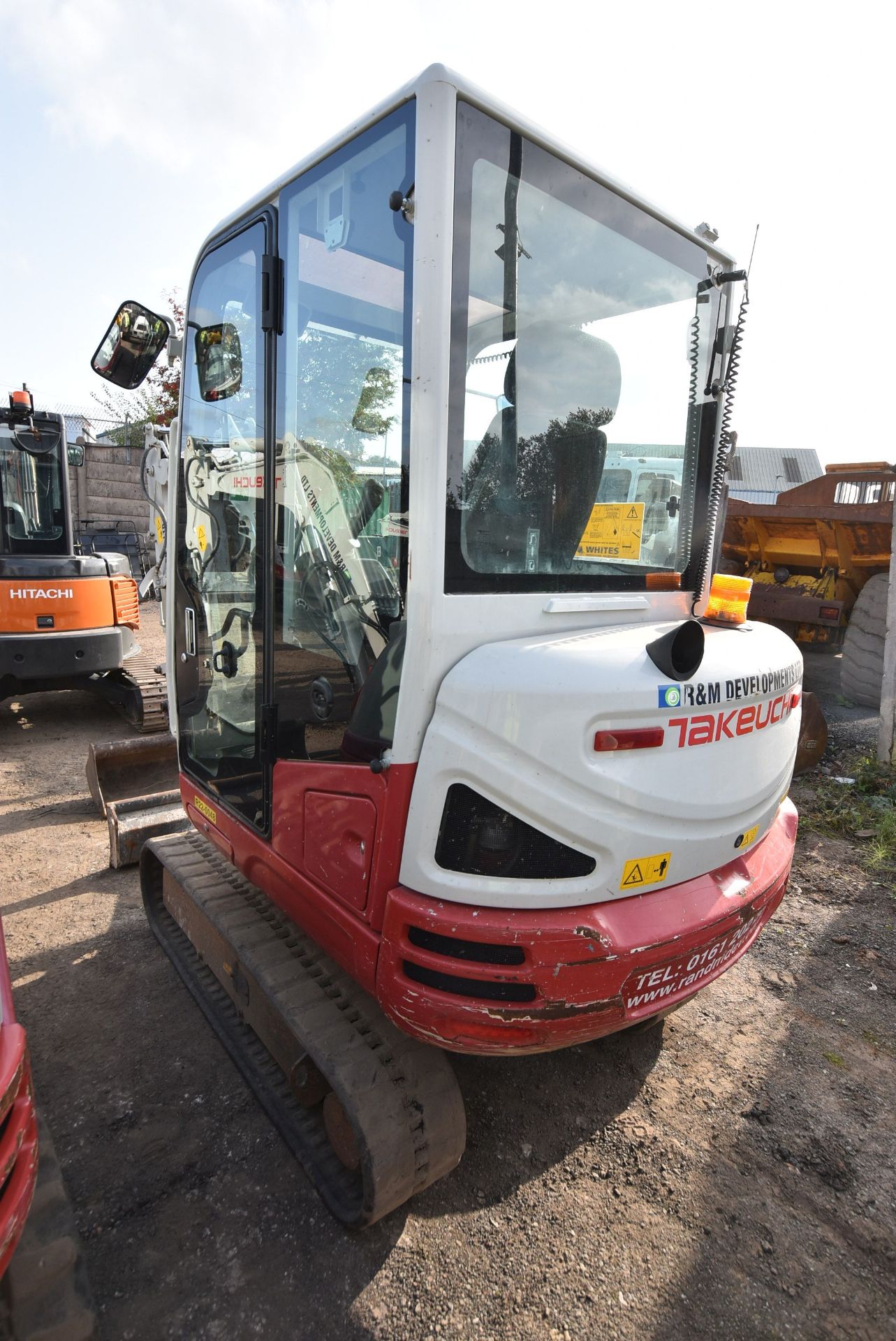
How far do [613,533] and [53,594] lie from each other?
5132 millimetres

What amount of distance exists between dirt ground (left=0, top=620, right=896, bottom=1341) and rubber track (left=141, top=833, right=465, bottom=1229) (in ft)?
0.31

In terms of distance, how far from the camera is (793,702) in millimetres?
2246

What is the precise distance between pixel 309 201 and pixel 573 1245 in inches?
113

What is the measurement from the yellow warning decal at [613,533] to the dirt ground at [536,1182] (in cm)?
179

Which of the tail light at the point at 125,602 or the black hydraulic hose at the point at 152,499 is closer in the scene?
the black hydraulic hose at the point at 152,499

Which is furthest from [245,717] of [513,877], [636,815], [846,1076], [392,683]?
[846,1076]

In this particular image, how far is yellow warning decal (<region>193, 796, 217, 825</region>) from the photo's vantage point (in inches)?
109

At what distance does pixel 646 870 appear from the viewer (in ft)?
5.89

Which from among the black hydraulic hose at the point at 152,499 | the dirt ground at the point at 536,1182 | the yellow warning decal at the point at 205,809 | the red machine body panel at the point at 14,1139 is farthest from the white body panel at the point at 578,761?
the black hydraulic hose at the point at 152,499

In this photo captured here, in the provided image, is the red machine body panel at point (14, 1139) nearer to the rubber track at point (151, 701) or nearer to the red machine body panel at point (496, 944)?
the red machine body panel at point (496, 944)

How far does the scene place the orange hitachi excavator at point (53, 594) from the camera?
18.9 ft

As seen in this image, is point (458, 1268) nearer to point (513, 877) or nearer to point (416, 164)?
point (513, 877)

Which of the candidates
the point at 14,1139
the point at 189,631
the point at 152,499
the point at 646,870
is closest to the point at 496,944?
the point at 646,870

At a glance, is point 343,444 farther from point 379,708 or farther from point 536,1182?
point 536,1182
